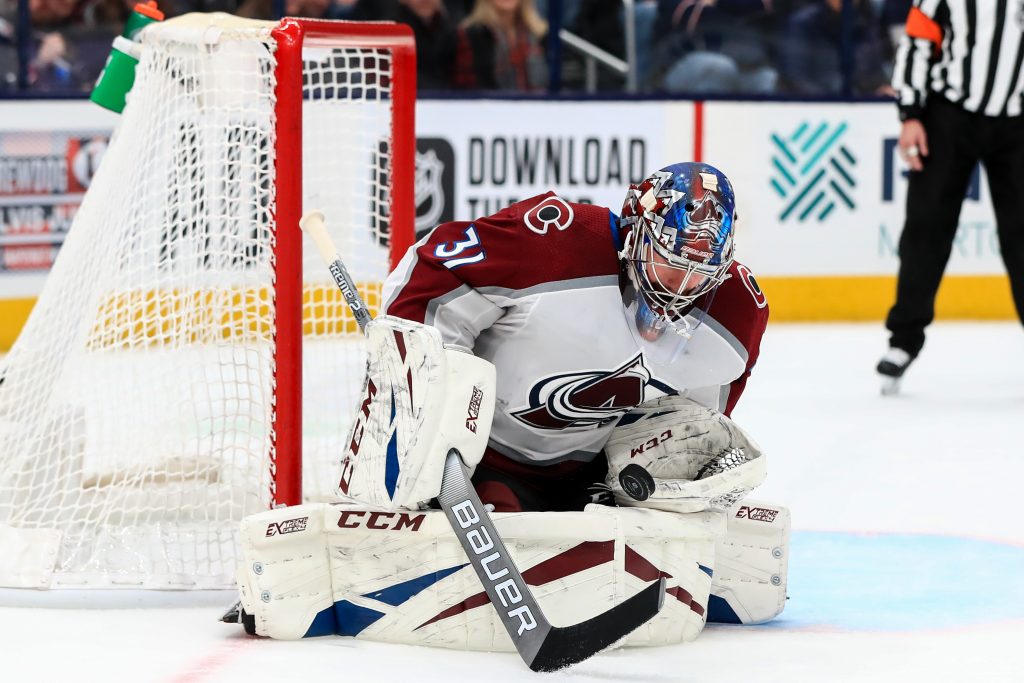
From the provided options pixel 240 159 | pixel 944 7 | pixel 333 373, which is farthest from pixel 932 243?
pixel 240 159

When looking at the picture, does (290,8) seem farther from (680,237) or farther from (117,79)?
(680,237)

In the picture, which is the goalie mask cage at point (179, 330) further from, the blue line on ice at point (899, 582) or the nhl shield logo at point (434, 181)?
the nhl shield logo at point (434, 181)

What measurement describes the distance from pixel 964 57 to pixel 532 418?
266 cm

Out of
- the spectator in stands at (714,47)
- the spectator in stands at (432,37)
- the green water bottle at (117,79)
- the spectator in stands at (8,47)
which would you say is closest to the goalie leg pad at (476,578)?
the green water bottle at (117,79)

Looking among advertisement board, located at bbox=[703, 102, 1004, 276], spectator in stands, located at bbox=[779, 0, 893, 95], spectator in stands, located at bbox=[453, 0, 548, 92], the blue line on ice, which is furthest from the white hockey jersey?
spectator in stands, located at bbox=[779, 0, 893, 95]

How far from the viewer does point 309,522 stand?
2.23m

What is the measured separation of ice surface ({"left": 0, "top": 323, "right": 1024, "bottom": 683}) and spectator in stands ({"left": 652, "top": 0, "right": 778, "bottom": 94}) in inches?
70.8

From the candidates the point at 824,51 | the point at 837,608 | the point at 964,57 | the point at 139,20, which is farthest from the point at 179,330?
the point at 824,51

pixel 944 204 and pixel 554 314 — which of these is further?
pixel 944 204

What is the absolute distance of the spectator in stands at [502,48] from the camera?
18.8ft

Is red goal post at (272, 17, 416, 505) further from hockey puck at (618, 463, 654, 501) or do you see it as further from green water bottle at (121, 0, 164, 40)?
hockey puck at (618, 463, 654, 501)

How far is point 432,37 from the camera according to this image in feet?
18.8

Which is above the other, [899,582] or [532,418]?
[532,418]

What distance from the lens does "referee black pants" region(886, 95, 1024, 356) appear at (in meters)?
4.52
